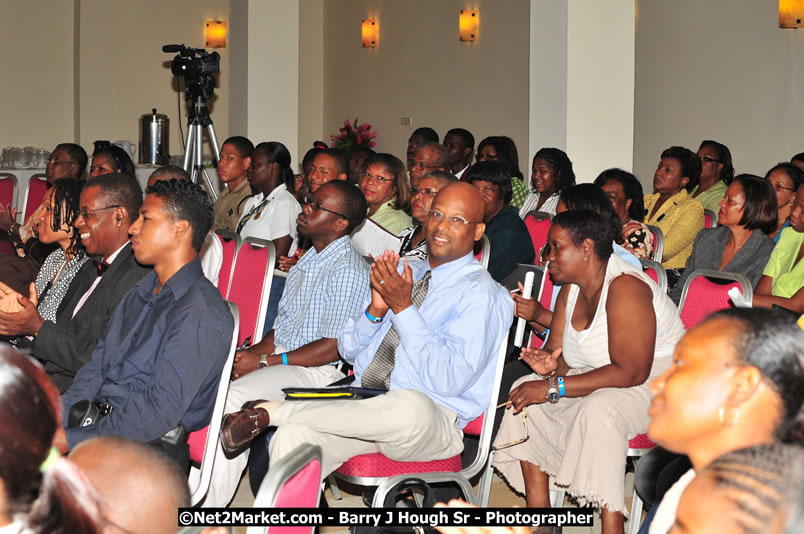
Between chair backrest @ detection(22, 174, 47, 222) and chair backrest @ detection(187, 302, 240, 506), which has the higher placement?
chair backrest @ detection(22, 174, 47, 222)

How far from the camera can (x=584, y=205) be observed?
3529 millimetres

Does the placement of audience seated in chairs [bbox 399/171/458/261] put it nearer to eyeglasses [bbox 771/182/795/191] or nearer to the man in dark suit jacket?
the man in dark suit jacket

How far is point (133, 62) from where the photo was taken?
32.6ft

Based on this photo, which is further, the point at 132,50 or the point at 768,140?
the point at 132,50

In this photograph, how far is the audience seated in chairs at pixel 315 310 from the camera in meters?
2.94

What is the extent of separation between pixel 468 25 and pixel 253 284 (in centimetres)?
606

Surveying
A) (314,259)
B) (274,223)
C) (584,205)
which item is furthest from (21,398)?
(274,223)

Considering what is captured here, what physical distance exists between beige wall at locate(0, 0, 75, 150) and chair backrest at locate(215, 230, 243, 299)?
6689 millimetres

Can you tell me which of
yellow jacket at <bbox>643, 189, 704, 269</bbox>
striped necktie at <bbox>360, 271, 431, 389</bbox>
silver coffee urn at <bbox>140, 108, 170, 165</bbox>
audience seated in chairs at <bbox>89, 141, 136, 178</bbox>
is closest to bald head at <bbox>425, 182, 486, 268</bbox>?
striped necktie at <bbox>360, 271, 431, 389</bbox>

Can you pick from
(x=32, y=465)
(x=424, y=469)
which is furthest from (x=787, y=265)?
(x=32, y=465)

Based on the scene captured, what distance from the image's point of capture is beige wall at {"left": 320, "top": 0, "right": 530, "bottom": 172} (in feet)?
26.6

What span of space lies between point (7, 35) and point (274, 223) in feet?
19.7

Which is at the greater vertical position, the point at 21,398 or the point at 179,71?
the point at 179,71

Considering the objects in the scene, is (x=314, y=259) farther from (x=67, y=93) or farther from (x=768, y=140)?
(x=67, y=93)
